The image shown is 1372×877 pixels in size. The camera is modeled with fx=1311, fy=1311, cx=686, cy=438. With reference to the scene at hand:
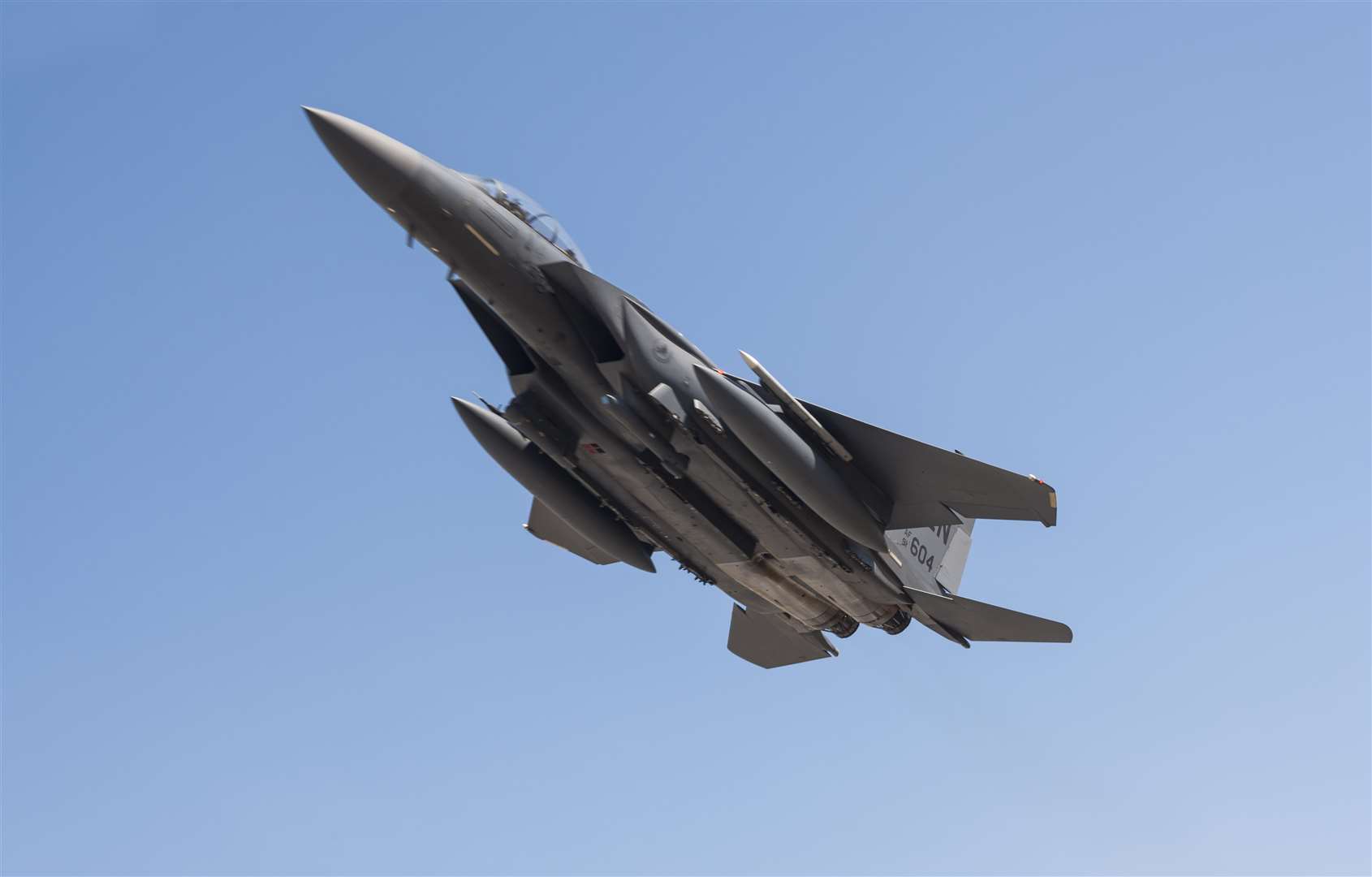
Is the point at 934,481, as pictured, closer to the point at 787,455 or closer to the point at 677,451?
the point at 787,455

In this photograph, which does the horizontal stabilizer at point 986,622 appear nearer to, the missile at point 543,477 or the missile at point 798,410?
the missile at point 798,410

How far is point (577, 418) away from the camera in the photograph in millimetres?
19297

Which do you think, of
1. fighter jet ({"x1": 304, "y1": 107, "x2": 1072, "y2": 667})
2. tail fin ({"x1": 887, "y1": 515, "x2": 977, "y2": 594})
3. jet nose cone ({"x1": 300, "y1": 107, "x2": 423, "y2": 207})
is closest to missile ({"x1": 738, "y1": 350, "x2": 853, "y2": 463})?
fighter jet ({"x1": 304, "y1": 107, "x2": 1072, "y2": 667})

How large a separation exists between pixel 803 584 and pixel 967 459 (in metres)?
3.71

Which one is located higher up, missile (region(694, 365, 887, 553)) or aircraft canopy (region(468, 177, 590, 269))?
aircraft canopy (region(468, 177, 590, 269))

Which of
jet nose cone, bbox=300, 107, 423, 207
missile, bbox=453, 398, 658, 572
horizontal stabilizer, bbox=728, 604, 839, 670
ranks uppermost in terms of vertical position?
jet nose cone, bbox=300, 107, 423, 207

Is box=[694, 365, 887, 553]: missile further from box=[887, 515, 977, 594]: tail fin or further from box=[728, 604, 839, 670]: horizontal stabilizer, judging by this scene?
box=[728, 604, 839, 670]: horizontal stabilizer

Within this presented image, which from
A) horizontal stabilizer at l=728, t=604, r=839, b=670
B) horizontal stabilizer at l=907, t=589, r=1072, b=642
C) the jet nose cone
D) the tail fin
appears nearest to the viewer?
the jet nose cone

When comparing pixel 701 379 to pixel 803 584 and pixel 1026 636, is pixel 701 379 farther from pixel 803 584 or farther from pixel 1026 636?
pixel 1026 636

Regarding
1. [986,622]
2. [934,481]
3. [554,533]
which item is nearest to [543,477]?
[554,533]

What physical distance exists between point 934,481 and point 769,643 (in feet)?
21.5

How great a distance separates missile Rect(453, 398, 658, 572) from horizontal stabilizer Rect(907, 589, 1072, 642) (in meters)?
5.16

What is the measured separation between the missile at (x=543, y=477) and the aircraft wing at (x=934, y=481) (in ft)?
12.8

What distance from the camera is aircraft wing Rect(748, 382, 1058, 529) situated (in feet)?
63.7
